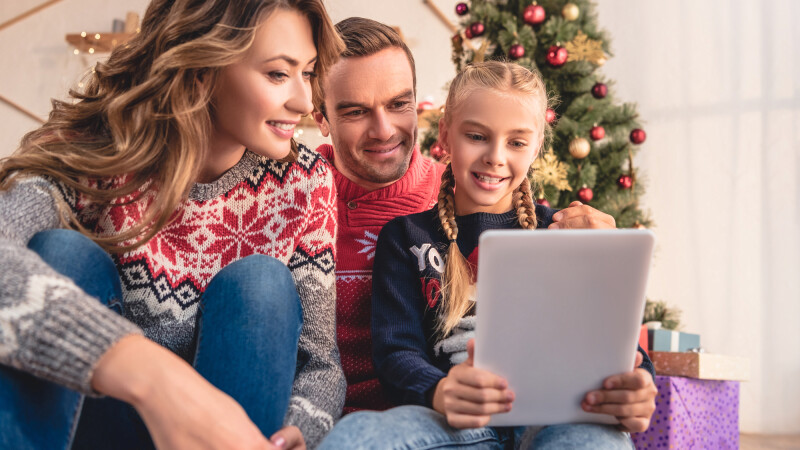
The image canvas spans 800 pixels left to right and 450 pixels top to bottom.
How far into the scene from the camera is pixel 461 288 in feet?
3.43

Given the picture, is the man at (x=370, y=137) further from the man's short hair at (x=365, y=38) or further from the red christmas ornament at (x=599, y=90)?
the red christmas ornament at (x=599, y=90)

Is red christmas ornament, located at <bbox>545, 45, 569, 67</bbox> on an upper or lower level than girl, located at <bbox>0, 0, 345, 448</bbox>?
upper

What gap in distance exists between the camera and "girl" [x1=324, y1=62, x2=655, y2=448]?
782mm

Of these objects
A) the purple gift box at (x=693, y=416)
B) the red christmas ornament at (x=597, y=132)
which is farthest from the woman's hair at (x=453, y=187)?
the red christmas ornament at (x=597, y=132)

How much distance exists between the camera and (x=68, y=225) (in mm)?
909

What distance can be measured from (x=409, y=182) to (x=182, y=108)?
23.4 inches

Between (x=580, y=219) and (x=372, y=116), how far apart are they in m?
0.53

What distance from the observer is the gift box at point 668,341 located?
6.56 feet

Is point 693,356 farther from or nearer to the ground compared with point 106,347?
nearer to the ground

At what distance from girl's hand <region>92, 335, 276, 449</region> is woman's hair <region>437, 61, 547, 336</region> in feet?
1.47

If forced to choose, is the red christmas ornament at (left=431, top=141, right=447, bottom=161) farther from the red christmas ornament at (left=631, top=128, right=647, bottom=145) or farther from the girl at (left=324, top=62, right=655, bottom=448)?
the girl at (left=324, top=62, right=655, bottom=448)

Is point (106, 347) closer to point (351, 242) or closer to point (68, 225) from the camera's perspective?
point (68, 225)

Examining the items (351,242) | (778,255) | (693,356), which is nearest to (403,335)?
(351,242)

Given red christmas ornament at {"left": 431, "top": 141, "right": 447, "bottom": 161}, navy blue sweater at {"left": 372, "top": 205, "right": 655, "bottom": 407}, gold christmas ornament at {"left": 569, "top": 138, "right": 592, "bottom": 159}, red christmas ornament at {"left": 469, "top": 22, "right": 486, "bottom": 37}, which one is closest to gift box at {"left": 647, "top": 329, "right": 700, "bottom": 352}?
gold christmas ornament at {"left": 569, "top": 138, "right": 592, "bottom": 159}
